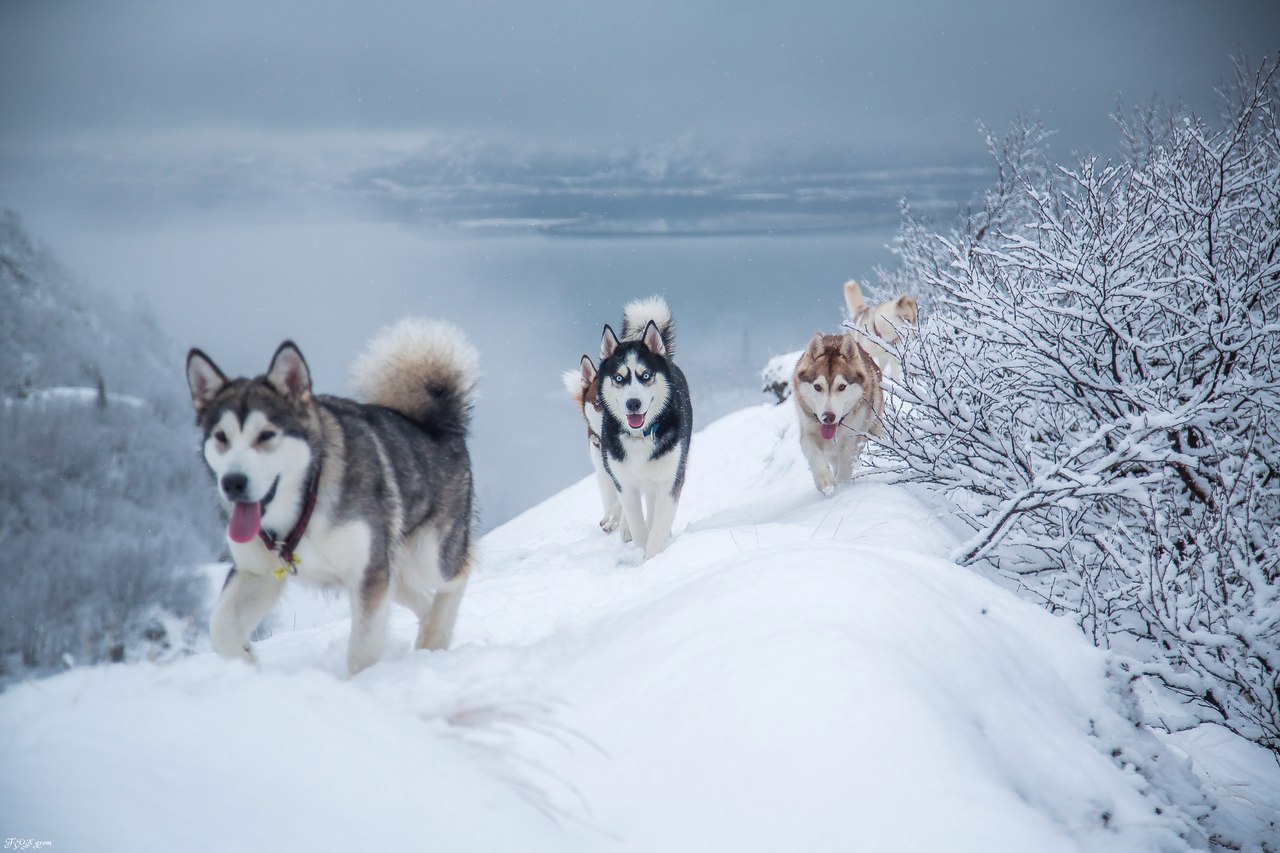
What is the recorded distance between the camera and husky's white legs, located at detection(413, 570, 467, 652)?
332cm

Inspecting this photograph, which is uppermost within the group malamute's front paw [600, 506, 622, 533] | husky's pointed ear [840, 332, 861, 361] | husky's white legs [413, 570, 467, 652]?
husky's pointed ear [840, 332, 861, 361]

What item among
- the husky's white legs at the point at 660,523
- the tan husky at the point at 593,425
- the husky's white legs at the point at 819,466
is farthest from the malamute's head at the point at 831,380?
the tan husky at the point at 593,425

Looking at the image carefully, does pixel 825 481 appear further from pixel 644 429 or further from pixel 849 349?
pixel 644 429

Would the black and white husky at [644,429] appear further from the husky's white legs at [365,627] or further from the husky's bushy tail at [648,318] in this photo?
the husky's white legs at [365,627]

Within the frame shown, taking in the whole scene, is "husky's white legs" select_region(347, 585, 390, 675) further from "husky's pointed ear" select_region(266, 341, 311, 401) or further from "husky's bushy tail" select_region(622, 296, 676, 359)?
"husky's bushy tail" select_region(622, 296, 676, 359)

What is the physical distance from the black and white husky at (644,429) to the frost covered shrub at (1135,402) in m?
1.58

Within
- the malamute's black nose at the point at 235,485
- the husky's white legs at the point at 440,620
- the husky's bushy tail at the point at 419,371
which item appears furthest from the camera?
the husky's bushy tail at the point at 419,371

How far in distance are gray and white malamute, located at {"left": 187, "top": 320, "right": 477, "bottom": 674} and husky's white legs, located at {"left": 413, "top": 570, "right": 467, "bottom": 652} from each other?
99 millimetres

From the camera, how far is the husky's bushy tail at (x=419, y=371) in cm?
354

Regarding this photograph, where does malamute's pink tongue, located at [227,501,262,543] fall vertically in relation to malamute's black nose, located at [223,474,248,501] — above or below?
below

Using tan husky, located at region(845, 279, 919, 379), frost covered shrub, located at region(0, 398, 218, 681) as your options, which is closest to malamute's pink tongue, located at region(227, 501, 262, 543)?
frost covered shrub, located at region(0, 398, 218, 681)

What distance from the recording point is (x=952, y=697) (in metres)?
1.77

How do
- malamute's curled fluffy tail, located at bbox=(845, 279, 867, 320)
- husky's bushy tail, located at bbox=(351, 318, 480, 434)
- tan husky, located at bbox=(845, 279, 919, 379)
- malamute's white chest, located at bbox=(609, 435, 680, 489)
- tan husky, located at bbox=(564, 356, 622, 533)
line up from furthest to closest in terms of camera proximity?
malamute's curled fluffy tail, located at bbox=(845, 279, 867, 320) → tan husky, located at bbox=(845, 279, 919, 379) → tan husky, located at bbox=(564, 356, 622, 533) → malamute's white chest, located at bbox=(609, 435, 680, 489) → husky's bushy tail, located at bbox=(351, 318, 480, 434)

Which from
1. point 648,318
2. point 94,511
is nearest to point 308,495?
point 648,318
